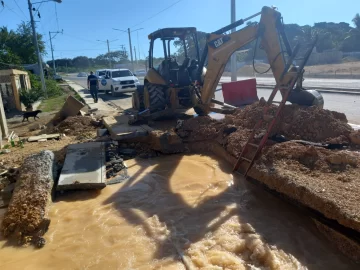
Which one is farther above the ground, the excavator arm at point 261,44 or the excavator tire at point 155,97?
the excavator arm at point 261,44

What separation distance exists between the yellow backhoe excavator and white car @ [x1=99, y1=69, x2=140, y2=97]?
8.82 meters

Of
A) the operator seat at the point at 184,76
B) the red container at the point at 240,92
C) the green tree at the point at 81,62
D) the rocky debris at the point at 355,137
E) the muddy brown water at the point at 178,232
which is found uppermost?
the green tree at the point at 81,62

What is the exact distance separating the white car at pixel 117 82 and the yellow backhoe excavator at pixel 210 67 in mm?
8821

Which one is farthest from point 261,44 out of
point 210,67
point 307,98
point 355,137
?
point 355,137

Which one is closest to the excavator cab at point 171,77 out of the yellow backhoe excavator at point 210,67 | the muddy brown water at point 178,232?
the yellow backhoe excavator at point 210,67

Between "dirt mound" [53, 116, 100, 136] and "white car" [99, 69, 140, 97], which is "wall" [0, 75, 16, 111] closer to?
"white car" [99, 69, 140, 97]

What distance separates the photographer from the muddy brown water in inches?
145

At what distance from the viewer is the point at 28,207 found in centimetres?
467

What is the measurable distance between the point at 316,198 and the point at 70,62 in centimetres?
10138

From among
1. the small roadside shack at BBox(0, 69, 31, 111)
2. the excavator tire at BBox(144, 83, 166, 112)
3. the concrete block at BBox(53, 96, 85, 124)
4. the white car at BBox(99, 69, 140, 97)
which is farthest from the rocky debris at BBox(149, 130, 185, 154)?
the white car at BBox(99, 69, 140, 97)

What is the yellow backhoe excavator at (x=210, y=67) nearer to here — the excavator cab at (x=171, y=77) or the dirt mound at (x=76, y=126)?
the excavator cab at (x=171, y=77)

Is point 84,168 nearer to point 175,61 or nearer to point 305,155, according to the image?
point 305,155

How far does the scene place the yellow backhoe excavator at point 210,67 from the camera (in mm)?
6488

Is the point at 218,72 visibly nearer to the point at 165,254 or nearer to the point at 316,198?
the point at 316,198
